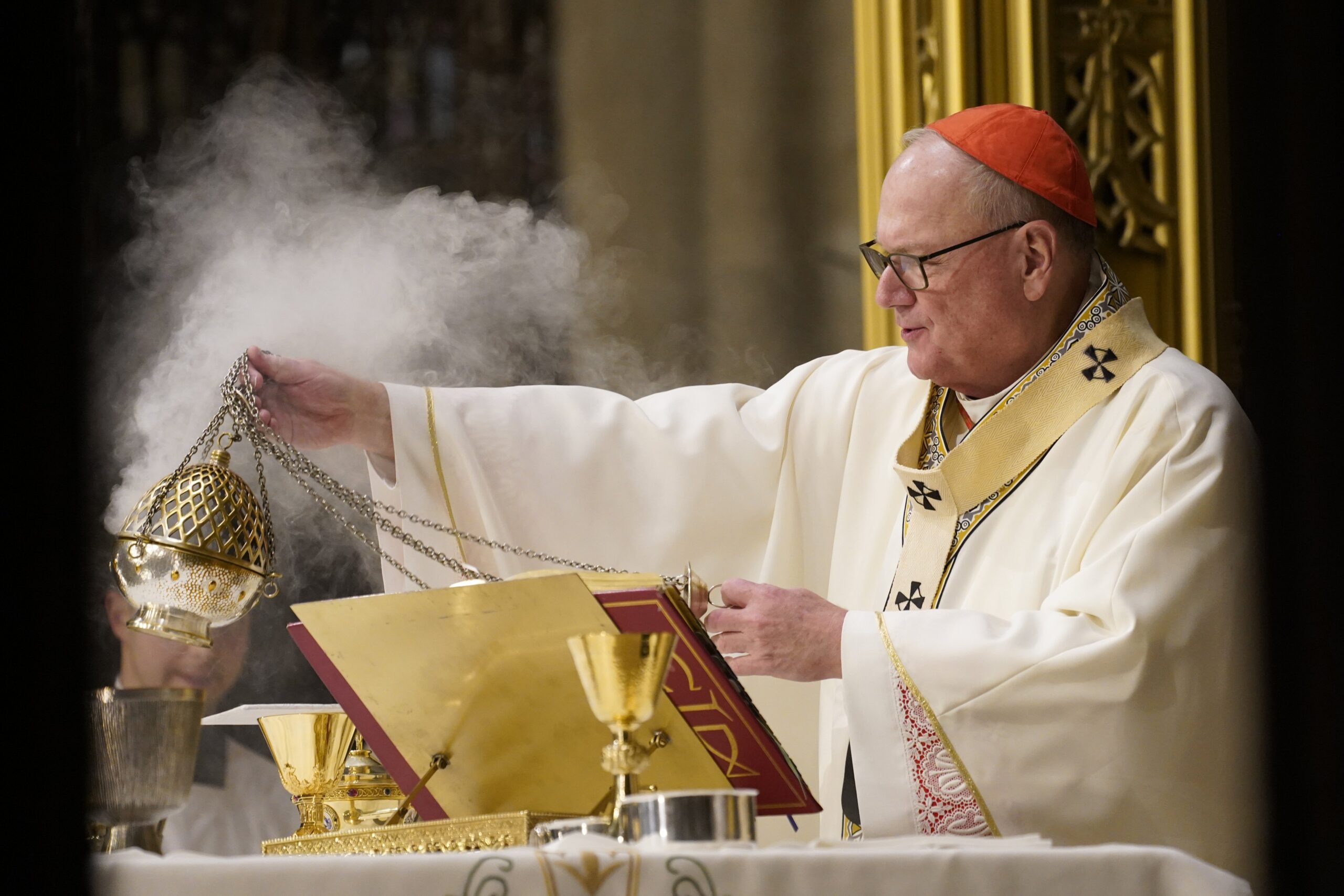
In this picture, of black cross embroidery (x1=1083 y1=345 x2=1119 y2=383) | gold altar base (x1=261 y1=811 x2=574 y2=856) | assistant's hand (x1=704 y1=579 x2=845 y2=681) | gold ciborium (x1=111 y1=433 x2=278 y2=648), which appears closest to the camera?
gold altar base (x1=261 y1=811 x2=574 y2=856)

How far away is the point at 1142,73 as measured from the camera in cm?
352

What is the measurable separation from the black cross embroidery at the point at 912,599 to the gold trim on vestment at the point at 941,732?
0.44m

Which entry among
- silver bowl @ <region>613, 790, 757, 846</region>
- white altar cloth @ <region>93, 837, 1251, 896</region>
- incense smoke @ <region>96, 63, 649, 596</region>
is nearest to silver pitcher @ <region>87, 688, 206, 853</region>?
white altar cloth @ <region>93, 837, 1251, 896</region>

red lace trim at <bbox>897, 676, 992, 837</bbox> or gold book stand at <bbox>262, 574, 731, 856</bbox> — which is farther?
red lace trim at <bbox>897, 676, 992, 837</bbox>

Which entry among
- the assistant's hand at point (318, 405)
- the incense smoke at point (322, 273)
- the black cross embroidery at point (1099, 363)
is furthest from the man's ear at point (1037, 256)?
the incense smoke at point (322, 273)

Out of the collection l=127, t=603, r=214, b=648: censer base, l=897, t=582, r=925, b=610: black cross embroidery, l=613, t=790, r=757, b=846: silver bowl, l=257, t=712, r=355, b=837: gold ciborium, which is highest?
l=127, t=603, r=214, b=648: censer base

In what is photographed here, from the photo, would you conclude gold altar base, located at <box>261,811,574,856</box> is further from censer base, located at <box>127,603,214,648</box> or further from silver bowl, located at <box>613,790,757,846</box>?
censer base, located at <box>127,603,214,648</box>

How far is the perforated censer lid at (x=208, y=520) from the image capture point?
182 centimetres

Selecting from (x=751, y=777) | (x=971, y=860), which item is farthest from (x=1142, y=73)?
(x=971, y=860)

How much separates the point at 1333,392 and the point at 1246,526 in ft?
1.46

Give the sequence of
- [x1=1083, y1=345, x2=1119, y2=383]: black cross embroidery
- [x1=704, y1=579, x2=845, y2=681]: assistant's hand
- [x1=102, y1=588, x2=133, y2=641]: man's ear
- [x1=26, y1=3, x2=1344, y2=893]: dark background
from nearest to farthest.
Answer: [x1=26, y1=3, x2=1344, y2=893]: dark background, [x1=704, y1=579, x2=845, y2=681]: assistant's hand, [x1=1083, y1=345, x2=1119, y2=383]: black cross embroidery, [x1=102, y1=588, x2=133, y2=641]: man's ear

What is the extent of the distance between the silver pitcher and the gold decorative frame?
2.13 meters

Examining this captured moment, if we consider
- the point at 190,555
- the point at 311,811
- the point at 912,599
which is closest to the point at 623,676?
the point at 190,555

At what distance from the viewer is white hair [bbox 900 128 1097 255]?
247 centimetres
